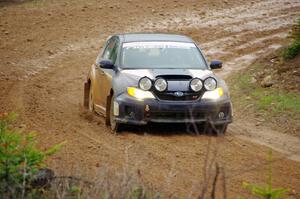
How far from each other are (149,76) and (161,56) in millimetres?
1138

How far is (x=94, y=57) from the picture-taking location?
2502 centimetres

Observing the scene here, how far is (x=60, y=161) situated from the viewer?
9.88 m

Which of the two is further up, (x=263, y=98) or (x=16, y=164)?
(x=16, y=164)

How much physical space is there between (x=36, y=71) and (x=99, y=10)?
8395 millimetres

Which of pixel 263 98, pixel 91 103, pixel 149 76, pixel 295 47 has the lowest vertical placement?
pixel 263 98

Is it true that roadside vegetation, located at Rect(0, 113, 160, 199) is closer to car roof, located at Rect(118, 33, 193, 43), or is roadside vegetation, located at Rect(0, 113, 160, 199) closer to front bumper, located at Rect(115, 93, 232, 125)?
front bumper, located at Rect(115, 93, 232, 125)

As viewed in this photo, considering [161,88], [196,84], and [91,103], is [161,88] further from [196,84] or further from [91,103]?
[91,103]

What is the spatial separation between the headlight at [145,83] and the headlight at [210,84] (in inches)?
35.5

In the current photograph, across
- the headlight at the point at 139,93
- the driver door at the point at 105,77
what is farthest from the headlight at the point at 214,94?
the driver door at the point at 105,77

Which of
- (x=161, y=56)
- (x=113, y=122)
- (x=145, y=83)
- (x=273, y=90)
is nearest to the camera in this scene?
(x=145, y=83)

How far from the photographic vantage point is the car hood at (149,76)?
41.1 ft

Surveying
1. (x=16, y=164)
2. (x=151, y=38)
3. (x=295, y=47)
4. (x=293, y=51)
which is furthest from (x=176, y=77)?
(x=293, y=51)

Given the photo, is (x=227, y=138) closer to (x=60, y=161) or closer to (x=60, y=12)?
(x=60, y=161)

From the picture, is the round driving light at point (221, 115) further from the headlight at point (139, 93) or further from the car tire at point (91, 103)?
the car tire at point (91, 103)
